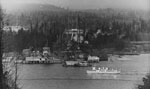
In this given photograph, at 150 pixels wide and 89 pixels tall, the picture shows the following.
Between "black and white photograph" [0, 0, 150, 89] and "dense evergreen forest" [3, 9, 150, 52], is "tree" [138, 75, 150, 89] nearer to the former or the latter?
"black and white photograph" [0, 0, 150, 89]

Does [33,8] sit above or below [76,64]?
above

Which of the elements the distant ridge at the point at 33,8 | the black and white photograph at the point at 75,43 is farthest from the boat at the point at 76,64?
the distant ridge at the point at 33,8

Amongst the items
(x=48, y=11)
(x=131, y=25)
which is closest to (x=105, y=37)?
(x=131, y=25)

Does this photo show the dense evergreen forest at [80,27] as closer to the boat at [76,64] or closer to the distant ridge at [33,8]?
the distant ridge at [33,8]

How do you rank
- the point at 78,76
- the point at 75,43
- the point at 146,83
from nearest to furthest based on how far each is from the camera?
1. the point at 146,83
2. the point at 75,43
3. the point at 78,76

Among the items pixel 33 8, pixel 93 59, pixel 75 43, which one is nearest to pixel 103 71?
pixel 93 59

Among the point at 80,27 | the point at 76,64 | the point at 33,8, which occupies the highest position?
the point at 33,8

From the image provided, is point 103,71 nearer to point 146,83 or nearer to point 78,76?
point 78,76

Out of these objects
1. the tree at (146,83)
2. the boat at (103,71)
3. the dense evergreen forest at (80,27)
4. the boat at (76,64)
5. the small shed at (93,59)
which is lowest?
the tree at (146,83)
